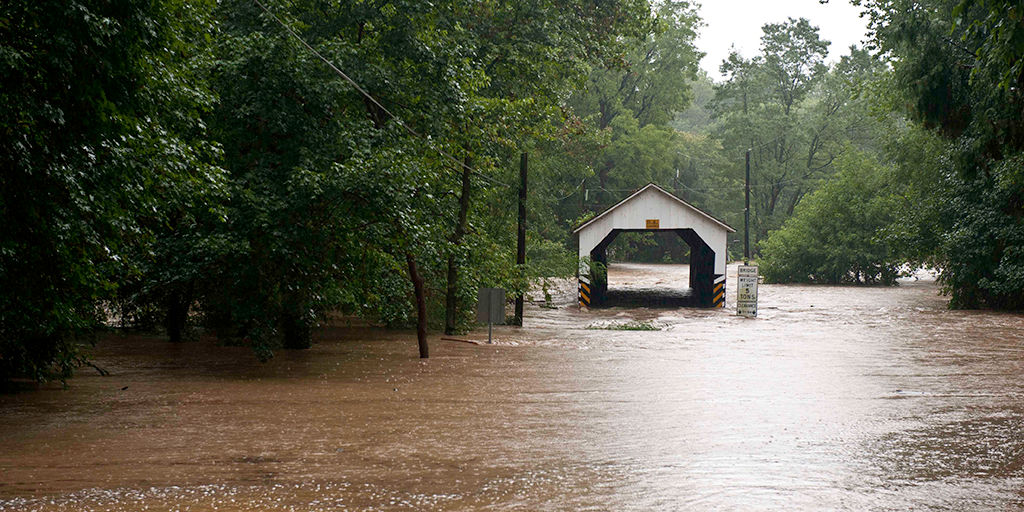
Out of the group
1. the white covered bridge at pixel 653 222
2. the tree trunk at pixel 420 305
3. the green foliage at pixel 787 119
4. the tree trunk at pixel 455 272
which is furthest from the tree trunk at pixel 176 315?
the green foliage at pixel 787 119

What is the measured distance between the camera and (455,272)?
75.3 ft

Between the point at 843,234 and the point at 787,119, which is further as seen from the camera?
the point at 787,119

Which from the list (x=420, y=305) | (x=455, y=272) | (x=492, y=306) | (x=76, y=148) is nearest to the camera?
(x=76, y=148)

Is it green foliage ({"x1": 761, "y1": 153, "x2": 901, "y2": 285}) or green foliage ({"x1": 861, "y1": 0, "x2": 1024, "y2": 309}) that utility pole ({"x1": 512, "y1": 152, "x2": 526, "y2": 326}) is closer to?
green foliage ({"x1": 861, "y1": 0, "x2": 1024, "y2": 309})

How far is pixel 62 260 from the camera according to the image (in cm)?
999

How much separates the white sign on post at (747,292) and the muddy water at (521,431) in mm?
10365

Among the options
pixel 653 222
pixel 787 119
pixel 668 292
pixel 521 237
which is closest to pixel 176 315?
pixel 521 237

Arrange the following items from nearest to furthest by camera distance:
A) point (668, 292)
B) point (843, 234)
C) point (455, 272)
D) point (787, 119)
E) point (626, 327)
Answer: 1. point (455, 272)
2. point (626, 327)
3. point (668, 292)
4. point (843, 234)
5. point (787, 119)

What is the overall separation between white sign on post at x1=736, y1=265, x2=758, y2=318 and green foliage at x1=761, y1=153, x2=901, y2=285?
68.1 ft

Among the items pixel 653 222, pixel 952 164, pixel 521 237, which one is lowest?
pixel 521 237

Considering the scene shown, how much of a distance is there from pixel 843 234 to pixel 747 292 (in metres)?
21.9

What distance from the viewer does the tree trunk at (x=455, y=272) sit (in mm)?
Answer: 21872

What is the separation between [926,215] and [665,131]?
119ft

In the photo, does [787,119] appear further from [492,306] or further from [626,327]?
[492,306]
